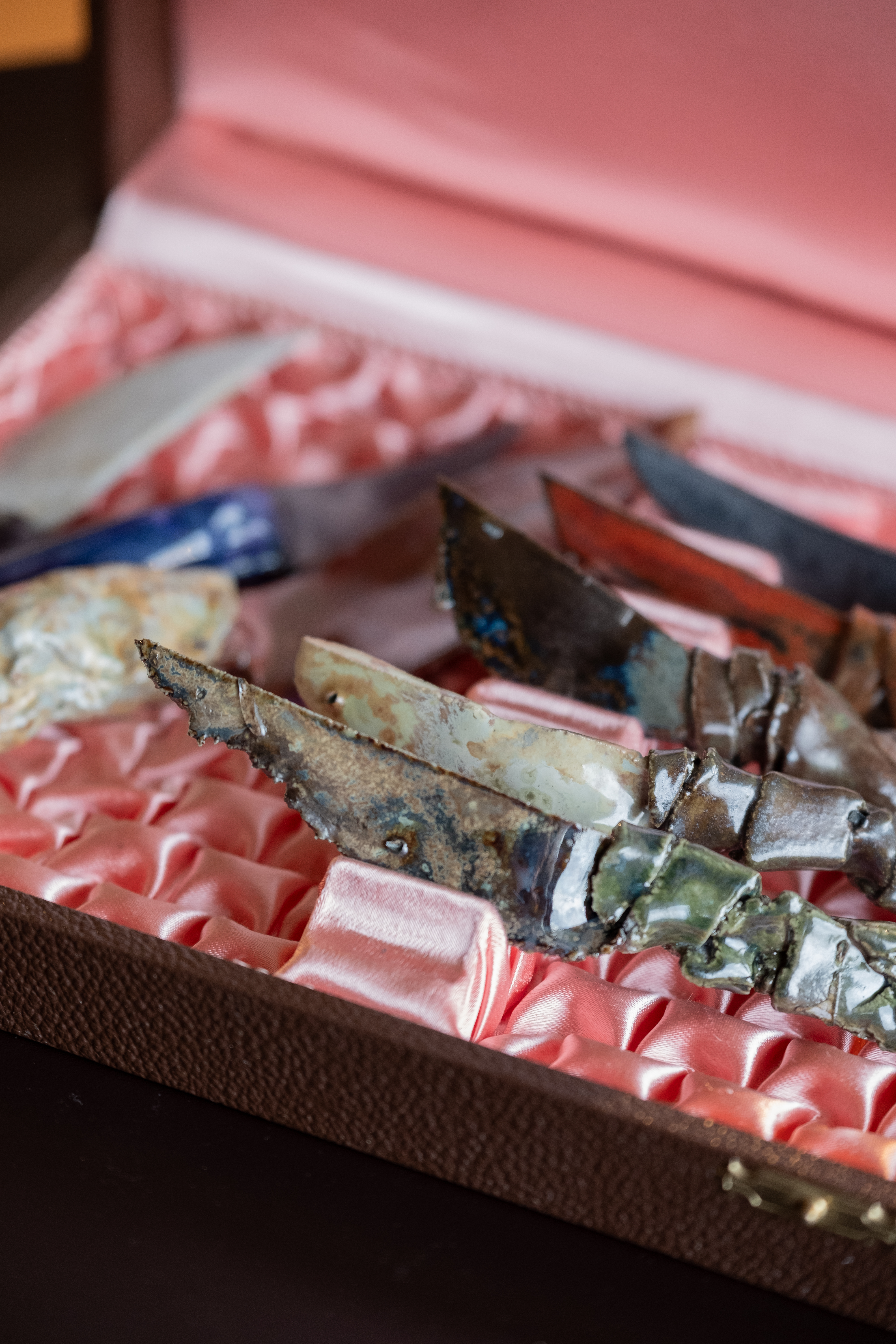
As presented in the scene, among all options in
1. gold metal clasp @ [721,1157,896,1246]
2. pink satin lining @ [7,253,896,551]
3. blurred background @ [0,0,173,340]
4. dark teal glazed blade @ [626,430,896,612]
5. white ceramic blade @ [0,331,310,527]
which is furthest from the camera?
blurred background @ [0,0,173,340]

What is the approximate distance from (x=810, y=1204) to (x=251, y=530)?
2.23 ft

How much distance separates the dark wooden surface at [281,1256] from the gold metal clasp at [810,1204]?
0.09 ft

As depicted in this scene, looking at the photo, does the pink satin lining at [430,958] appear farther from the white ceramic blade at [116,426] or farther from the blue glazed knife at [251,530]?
the white ceramic blade at [116,426]

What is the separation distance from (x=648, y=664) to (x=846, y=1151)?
0.95 ft

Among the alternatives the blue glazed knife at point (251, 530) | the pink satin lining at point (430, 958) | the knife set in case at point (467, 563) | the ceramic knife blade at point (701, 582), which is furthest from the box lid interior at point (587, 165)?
the pink satin lining at point (430, 958)

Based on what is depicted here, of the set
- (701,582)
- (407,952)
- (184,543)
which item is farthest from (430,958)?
(184,543)

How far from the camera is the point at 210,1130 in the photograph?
63 centimetres

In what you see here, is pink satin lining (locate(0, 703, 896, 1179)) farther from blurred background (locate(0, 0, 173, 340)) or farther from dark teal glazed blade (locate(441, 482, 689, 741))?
blurred background (locate(0, 0, 173, 340))

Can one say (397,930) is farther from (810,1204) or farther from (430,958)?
(810,1204)

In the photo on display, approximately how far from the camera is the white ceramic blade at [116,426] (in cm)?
104

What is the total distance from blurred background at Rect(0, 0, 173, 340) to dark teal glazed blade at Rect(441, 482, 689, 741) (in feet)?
2.49

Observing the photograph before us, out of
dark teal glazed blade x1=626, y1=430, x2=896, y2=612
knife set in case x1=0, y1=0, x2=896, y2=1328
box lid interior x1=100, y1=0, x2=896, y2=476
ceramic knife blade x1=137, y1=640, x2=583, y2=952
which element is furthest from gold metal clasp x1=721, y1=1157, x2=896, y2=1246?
box lid interior x1=100, y1=0, x2=896, y2=476

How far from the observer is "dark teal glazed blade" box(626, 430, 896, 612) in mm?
885

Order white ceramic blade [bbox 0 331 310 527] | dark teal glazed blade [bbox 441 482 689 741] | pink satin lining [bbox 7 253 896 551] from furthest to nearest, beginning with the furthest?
pink satin lining [bbox 7 253 896 551] → white ceramic blade [bbox 0 331 310 527] → dark teal glazed blade [bbox 441 482 689 741]
